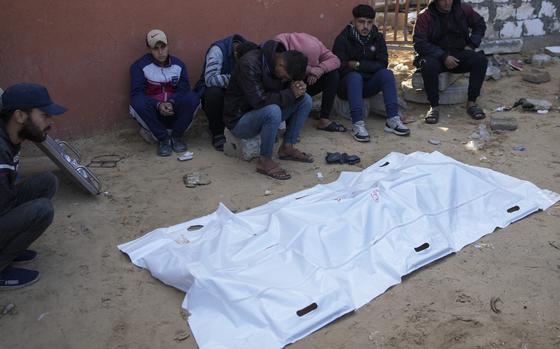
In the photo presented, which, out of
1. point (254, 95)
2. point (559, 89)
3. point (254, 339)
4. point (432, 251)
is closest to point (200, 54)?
point (254, 95)

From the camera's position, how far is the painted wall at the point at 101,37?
455cm

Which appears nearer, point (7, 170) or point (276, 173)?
point (7, 170)

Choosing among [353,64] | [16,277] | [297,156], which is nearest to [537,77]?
[353,64]

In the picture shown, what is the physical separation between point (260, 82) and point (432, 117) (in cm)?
229

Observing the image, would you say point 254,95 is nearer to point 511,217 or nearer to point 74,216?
point 74,216

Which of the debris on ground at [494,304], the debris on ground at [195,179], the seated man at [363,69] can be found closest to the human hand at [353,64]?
the seated man at [363,69]

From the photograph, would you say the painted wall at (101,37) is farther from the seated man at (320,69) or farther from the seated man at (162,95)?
the seated man at (320,69)

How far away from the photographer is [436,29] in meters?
5.80

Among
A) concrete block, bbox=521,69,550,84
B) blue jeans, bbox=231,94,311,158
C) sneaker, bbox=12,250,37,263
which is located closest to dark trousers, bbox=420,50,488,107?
concrete block, bbox=521,69,550,84

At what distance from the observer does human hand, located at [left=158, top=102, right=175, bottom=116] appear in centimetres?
480

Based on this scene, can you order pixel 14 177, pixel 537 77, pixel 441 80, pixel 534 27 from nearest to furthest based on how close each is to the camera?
pixel 14 177
pixel 441 80
pixel 537 77
pixel 534 27

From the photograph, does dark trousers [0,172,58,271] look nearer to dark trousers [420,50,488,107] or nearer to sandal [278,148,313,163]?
sandal [278,148,313,163]

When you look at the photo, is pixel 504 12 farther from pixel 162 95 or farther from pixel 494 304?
pixel 494 304

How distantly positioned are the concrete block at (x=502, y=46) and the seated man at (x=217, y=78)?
14.0 feet
